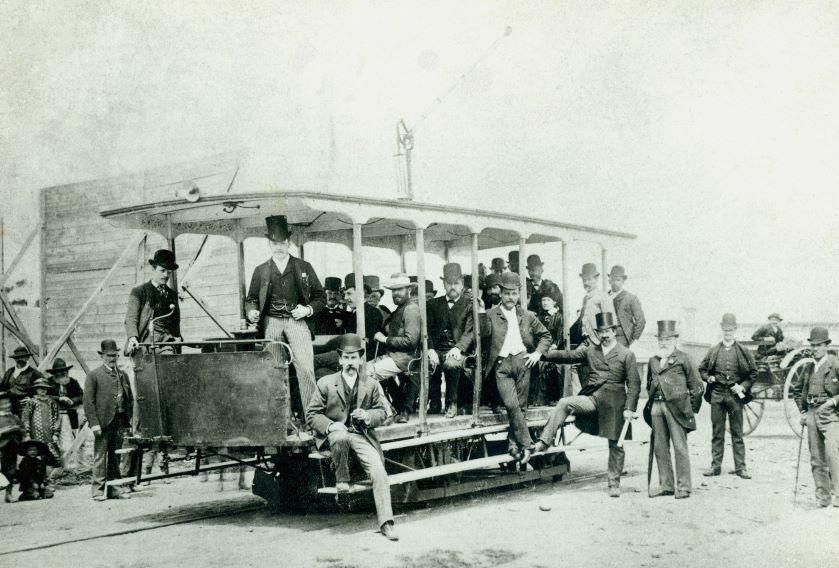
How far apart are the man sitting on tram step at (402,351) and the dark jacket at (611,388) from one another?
1.97 m

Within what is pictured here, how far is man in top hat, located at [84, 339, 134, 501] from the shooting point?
8.60 metres

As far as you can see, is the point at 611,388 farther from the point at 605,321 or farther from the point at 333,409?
the point at 333,409

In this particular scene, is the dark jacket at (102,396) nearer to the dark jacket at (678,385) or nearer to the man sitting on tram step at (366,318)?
the man sitting on tram step at (366,318)

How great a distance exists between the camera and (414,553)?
574 centimetres

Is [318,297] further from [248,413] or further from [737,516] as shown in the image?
[737,516]

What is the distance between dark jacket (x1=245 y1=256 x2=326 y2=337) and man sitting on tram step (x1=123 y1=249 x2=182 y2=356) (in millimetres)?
870

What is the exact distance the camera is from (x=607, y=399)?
820 cm

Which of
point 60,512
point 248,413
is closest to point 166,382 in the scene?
point 248,413

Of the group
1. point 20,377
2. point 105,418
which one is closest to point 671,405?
point 105,418

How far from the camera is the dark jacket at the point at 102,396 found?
28.2 ft

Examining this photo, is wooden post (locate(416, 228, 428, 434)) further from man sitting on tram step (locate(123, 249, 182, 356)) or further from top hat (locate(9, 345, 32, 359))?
top hat (locate(9, 345, 32, 359))

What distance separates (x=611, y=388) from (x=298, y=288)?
3.48m

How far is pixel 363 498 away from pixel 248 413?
193 cm

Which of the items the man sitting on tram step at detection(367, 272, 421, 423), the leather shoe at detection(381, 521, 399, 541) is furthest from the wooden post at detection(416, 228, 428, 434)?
the leather shoe at detection(381, 521, 399, 541)
